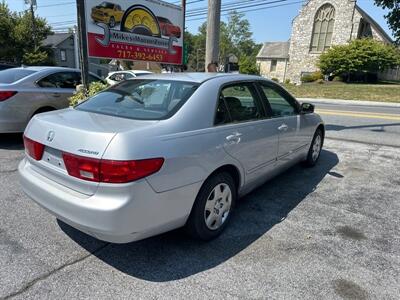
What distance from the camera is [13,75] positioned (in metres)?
6.29

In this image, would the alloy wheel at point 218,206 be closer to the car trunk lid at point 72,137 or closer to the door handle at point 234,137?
the door handle at point 234,137

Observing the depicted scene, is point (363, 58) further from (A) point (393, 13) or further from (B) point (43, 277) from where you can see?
(B) point (43, 277)

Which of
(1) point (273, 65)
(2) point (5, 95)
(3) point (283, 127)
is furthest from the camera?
(1) point (273, 65)

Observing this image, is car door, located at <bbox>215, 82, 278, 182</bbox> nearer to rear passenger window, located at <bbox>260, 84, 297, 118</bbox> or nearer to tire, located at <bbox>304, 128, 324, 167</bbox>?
rear passenger window, located at <bbox>260, 84, 297, 118</bbox>

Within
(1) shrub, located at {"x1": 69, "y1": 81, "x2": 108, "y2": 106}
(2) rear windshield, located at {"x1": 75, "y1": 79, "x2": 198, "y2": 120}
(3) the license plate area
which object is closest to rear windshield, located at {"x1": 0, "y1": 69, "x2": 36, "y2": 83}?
(1) shrub, located at {"x1": 69, "y1": 81, "x2": 108, "y2": 106}

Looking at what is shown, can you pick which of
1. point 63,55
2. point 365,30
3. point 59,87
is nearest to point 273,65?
point 365,30

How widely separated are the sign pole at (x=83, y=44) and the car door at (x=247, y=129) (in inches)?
165

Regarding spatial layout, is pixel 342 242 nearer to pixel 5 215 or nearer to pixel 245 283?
pixel 245 283

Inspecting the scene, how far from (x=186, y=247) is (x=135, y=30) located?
7.47 meters

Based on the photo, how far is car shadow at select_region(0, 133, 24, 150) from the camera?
608 cm

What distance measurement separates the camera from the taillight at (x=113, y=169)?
2266 millimetres

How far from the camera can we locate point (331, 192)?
4.52 m

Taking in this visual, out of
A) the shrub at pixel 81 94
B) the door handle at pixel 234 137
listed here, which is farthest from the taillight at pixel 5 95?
the door handle at pixel 234 137

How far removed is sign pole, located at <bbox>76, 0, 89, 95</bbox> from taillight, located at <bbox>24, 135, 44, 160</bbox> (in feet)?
13.0
